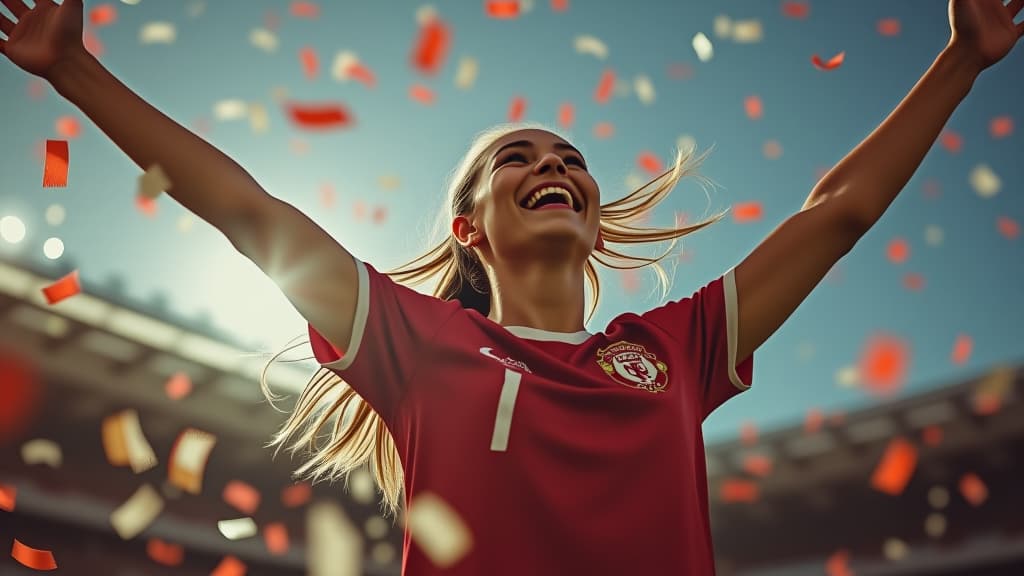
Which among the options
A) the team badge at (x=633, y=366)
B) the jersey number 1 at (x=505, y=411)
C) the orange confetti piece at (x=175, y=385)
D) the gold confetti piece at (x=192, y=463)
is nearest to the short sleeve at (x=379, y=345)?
the jersey number 1 at (x=505, y=411)

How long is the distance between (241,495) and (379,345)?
1264 cm

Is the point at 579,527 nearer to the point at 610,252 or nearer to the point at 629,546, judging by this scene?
the point at 629,546

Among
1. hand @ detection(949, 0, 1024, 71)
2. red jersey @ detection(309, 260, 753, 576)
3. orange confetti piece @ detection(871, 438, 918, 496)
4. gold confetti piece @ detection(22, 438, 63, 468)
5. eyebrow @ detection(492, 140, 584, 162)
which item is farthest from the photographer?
orange confetti piece @ detection(871, 438, 918, 496)

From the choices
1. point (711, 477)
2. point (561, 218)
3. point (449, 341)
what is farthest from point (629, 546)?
point (711, 477)

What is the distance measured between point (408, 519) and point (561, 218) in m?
0.78

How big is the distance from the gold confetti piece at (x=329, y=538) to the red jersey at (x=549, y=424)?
1325cm

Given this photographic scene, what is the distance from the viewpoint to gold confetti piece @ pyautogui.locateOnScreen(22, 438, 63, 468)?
11594 mm

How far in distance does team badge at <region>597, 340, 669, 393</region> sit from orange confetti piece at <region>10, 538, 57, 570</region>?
1095 centimetres

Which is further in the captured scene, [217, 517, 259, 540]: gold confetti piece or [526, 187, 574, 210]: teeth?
[217, 517, 259, 540]: gold confetti piece

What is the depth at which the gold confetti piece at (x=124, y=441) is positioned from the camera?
11.9 metres

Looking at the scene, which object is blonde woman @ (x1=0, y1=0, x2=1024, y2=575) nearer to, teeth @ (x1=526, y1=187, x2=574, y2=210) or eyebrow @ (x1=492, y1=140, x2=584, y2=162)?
teeth @ (x1=526, y1=187, x2=574, y2=210)

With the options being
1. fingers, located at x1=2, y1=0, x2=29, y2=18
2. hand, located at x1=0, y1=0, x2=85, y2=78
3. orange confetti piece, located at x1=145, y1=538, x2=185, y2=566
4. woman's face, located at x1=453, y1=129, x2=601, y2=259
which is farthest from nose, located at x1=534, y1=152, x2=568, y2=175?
orange confetti piece, located at x1=145, y1=538, x2=185, y2=566

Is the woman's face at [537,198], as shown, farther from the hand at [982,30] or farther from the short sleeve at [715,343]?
the hand at [982,30]

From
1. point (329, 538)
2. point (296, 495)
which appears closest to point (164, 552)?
point (296, 495)
